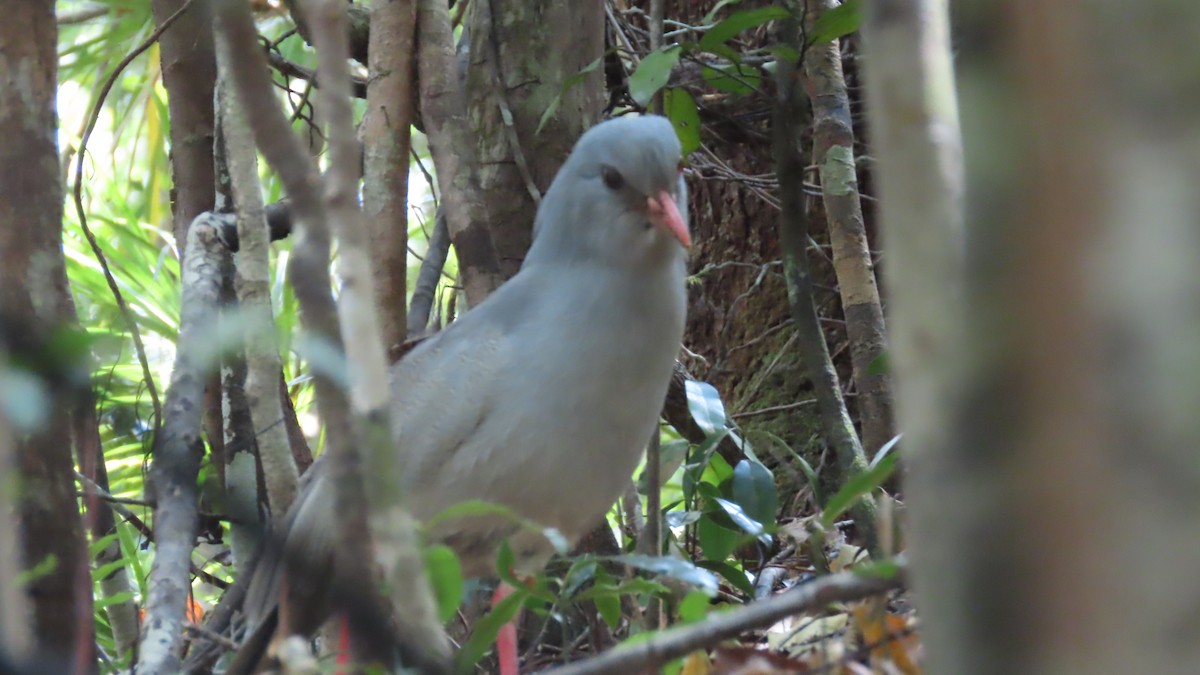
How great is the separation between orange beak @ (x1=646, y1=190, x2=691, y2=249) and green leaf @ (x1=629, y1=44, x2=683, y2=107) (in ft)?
0.83

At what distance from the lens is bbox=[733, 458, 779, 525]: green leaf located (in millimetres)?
2969

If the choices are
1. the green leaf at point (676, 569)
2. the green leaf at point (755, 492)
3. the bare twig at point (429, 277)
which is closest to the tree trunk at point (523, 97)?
the bare twig at point (429, 277)

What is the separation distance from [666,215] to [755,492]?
889 mm

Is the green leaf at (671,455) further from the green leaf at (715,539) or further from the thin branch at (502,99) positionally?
the thin branch at (502,99)

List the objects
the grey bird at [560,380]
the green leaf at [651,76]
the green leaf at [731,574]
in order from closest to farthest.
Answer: the grey bird at [560,380], the green leaf at [651,76], the green leaf at [731,574]

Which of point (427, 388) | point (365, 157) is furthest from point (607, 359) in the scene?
point (365, 157)

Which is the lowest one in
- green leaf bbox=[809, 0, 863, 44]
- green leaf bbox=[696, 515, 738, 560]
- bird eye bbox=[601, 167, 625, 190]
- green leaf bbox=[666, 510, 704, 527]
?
green leaf bbox=[696, 515, 738, 560]

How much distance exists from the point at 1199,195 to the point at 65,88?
325 inches

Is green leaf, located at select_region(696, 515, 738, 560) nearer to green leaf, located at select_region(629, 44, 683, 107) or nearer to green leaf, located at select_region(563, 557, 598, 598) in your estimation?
green leaf, located at select_region(563, 557, 598, 598)

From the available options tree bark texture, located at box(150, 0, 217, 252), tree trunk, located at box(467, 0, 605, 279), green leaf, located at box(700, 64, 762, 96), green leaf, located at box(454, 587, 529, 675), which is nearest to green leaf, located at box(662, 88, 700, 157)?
green leaf, located at box(700, 64, 762, 96)

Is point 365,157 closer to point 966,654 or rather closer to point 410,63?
point 410,63

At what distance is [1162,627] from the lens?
598 mm

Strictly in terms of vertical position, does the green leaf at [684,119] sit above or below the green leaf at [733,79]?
below

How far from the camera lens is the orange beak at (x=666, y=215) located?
7.98ft
